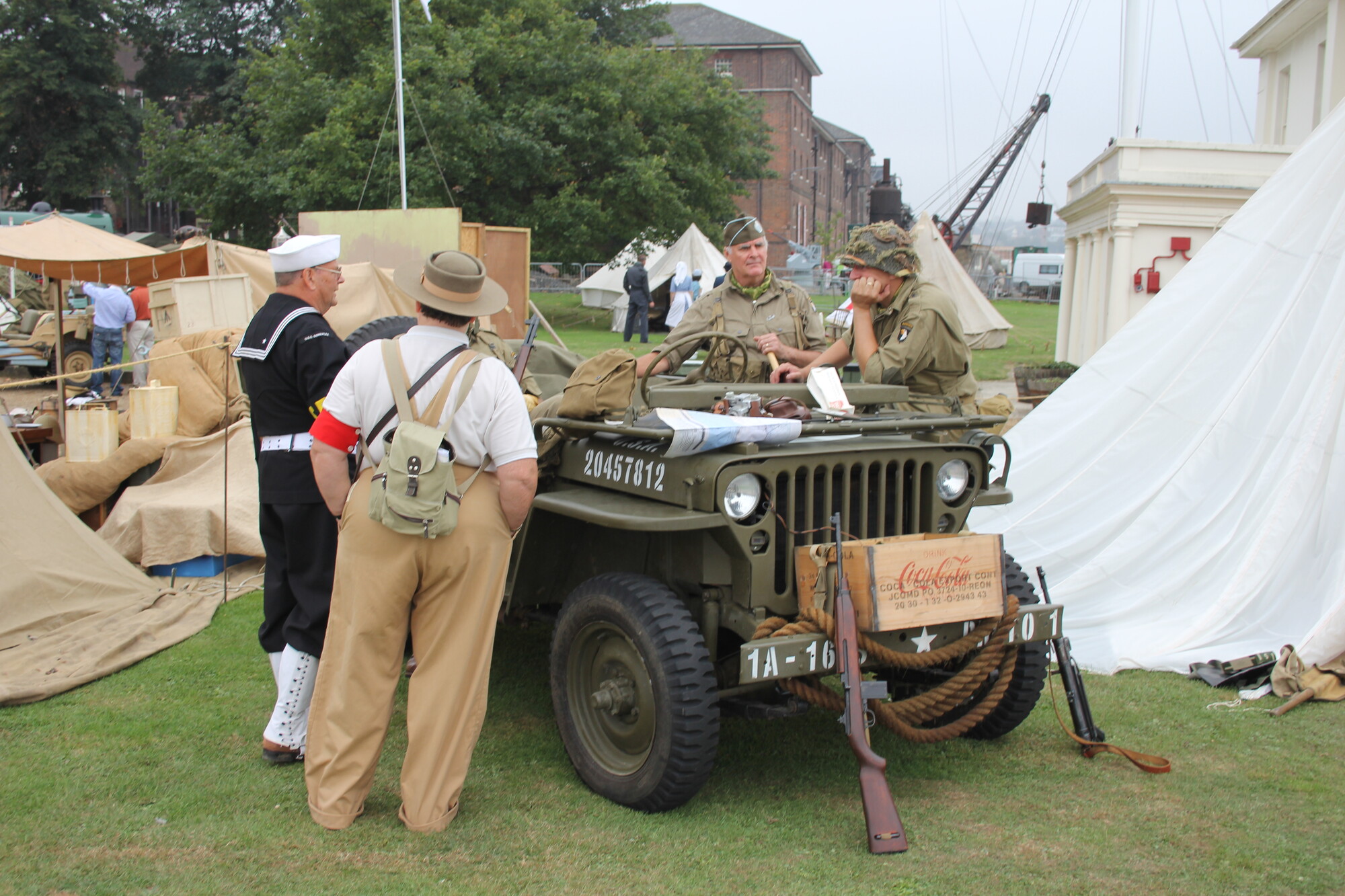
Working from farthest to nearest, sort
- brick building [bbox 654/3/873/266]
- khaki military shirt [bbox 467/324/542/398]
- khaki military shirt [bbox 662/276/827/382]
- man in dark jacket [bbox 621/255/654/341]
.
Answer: brick building [bbox 654/3/873/266] < man in dark jacket [bbox 621/255/654/341] < khaki military shirt [bbox 467/324/542/398] < khaki military shirt [bbox 662/276/827/382]

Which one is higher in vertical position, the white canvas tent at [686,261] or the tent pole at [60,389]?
the white canvas tent at [686,261]

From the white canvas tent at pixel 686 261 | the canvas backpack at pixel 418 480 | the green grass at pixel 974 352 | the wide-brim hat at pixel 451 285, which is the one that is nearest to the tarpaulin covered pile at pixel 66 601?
the canvas backpack at pixel 418 480

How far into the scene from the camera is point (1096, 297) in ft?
60.7

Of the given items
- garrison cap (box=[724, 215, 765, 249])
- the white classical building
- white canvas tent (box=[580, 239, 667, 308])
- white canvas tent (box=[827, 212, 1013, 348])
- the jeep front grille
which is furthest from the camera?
white canvas tent (box=[580, 239, 667, 308])

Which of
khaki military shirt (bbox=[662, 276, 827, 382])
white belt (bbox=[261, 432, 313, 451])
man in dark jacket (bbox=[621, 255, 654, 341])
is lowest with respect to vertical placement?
white belt (bbox=[261, 432, 313, 451])

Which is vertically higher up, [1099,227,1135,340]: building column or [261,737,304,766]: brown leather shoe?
[1099,227,1135,340]: building column

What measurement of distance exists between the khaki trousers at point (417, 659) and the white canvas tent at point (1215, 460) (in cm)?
357

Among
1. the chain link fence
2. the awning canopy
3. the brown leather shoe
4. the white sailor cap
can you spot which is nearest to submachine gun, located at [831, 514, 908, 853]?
the brown leather shoe

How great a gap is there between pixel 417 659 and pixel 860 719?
1.57m

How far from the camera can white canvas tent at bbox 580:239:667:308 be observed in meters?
32.6

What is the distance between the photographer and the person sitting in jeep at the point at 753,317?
5.73 meters

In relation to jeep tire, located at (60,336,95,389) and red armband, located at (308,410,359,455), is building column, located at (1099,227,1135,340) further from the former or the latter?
jeep tire, located at (60,336,95,389)

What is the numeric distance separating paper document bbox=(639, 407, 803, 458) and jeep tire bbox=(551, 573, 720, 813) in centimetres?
56

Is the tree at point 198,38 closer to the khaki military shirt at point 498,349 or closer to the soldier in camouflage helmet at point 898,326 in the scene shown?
the khaki military shirt at point 498,349
